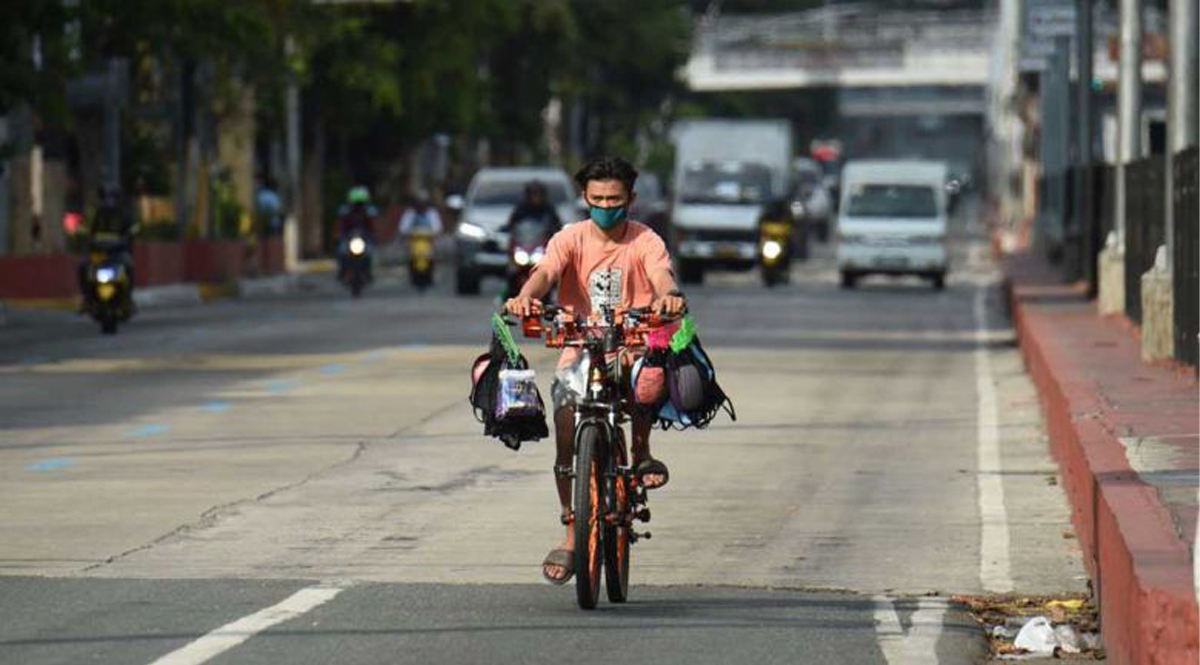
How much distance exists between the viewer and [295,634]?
37.4 ft

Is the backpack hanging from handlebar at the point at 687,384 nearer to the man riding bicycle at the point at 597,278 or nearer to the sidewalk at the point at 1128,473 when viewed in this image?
the man riding bicycle at the point at 597,278

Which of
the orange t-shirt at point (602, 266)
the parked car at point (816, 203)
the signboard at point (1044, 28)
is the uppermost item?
the signboard at point (1044, 28)

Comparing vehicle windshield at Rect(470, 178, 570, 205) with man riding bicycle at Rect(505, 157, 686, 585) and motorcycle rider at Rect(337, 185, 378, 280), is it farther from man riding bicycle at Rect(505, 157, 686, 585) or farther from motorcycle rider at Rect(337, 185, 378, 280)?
man riding bicycle at Rect(505, 157, 686, 585)

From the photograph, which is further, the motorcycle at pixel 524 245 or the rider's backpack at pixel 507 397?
the motorcycle at pixel 524 245

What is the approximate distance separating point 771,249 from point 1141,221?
26.2 meters

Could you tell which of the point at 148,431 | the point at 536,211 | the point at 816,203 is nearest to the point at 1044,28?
the point at 536,211

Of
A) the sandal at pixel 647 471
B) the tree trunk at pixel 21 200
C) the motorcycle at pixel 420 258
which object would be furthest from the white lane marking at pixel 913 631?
the motorcycle at pixel 420 258

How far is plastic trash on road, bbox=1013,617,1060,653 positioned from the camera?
11617 mm

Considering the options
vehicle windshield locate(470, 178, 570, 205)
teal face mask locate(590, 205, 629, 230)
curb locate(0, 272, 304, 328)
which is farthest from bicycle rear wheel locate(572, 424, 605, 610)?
vehicle windshield locate(470, 178, 570, 205)

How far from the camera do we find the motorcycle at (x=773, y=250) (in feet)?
183

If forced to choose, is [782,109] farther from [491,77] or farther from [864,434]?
[864,434]

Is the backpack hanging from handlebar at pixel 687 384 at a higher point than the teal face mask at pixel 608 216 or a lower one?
lower

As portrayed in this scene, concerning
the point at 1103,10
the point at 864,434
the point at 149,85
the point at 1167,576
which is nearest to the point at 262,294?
the point at 149,85

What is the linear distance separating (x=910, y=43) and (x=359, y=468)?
389 feet
